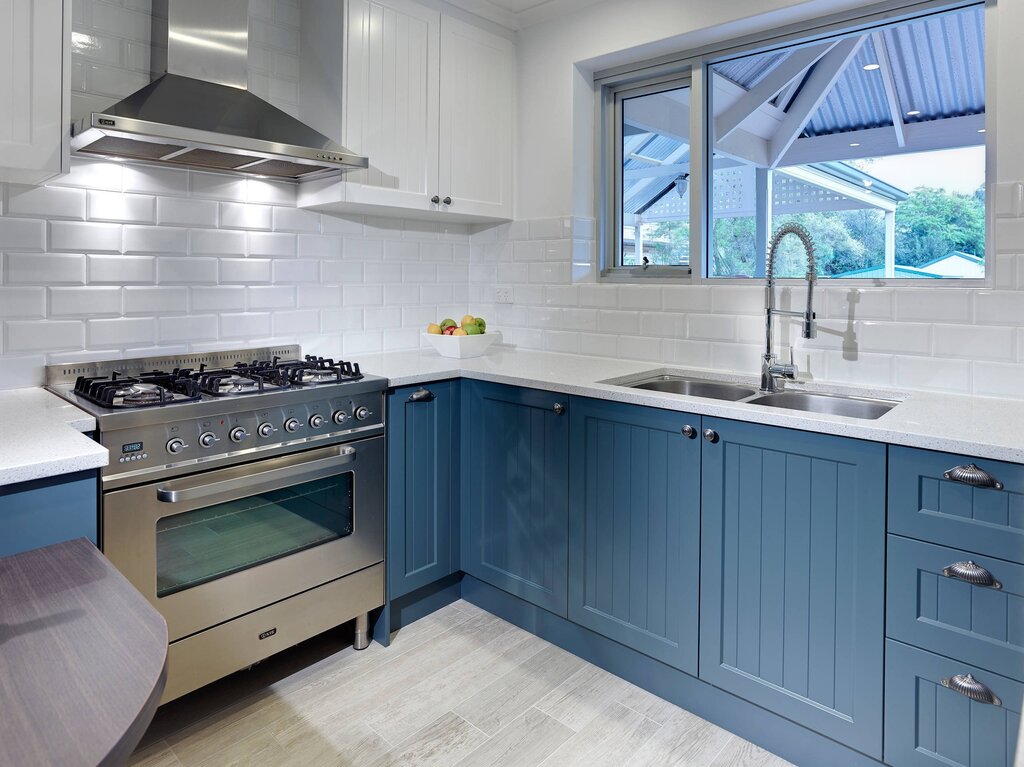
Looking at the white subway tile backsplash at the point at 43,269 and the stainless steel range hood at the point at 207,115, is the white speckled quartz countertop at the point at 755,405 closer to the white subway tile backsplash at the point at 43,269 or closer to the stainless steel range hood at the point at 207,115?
the stainless steel range hood at the point at 207,115

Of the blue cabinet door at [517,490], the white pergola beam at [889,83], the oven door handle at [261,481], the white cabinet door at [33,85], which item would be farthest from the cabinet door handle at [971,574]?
the white cabinet door at [33,85]

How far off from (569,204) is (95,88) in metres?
1.80

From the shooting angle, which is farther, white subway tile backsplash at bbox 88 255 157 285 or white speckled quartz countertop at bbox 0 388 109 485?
white subway tile backsplash at bbox 88 255 157 285

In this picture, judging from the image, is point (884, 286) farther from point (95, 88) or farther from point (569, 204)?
point (95, 88)

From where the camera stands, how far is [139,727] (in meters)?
0.71

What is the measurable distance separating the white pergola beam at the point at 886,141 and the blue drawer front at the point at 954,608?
53.9 inches

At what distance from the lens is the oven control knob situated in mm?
1902

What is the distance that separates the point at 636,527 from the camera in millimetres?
2221

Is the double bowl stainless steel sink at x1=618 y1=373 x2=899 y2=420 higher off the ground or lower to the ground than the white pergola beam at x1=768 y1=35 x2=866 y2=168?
lower

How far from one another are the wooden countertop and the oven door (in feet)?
2.71

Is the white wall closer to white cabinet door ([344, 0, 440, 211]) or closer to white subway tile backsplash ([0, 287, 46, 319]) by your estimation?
white cabinet door ([344, 0, 440, 211])

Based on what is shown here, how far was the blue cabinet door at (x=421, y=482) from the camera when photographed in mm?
2523

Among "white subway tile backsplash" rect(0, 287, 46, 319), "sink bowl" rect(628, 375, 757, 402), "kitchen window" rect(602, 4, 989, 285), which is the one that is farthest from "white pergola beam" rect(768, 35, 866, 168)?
"white subway tile backsplash" rect(0, 287, 46, 319)

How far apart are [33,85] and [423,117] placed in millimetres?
1458
